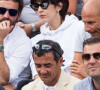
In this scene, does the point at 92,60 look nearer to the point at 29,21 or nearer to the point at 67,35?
the point at 67,35

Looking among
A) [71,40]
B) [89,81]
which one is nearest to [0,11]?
[71,40]

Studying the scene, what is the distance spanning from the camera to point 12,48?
6.11m

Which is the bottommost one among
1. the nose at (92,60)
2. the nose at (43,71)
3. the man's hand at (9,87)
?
the man's hand at (9,87)

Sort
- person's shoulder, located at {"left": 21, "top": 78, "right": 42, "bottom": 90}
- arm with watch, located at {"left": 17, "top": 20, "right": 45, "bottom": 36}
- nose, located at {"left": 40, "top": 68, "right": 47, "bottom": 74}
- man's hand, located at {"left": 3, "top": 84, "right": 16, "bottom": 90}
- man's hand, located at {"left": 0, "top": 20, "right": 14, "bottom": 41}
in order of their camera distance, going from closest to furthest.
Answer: nose, located at {"left": 40, "top": 68, "right": 47, "bottom": 74} → person's shoulder, located at {"left": 21, "top": 78, "right": 42, "bottom": 90} → man's hand, located at {"left": 3, "top": 84, "right": 16, "bottom": 90} → man's hand, located at {"left": 0, "top": 20, "right": 14, "bottom": 41} → arm with watch, located at {"left": 17, "top": 20, "right": 45, "bottom": 36}

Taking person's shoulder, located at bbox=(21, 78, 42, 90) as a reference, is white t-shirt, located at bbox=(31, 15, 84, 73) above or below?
above

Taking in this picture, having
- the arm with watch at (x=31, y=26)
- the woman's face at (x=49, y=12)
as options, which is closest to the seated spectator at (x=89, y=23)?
the woman's face at (x=49, y=12)

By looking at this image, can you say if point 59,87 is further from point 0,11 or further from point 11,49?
point 0,11

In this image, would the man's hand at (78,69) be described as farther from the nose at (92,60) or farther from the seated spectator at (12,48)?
the nose at (92,60)

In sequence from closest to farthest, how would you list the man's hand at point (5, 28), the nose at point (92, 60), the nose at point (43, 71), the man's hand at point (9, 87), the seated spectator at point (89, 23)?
the nose at point (92, 60)
the nose at point (43, 71)
the seated spectator at point (89, 23)
the man's hand at point (9, 87)
the man's hand at point (5, 28)

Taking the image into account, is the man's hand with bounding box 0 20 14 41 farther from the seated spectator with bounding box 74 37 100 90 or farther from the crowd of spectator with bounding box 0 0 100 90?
the seated spectator with bounding box 74 37 100 90

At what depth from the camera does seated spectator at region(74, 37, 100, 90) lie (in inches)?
176

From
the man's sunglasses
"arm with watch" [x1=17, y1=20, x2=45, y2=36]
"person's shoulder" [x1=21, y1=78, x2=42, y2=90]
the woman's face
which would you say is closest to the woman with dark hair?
the woman's face

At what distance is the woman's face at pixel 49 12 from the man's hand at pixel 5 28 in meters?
0.44

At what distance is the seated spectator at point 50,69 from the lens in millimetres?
5023
